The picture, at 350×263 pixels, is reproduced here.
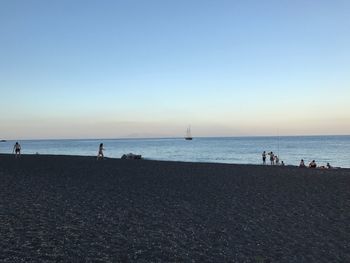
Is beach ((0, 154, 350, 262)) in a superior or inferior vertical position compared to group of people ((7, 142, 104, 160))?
inferior

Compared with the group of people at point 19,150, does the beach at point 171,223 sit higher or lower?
lower

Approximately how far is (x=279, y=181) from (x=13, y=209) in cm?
1523

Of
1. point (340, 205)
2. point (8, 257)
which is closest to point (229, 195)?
point (340, 205)

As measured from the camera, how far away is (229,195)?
17.7 meters

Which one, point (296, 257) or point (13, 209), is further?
point (13, 209)

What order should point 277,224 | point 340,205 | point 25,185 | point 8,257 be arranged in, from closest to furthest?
Result: point 8,257, point 277,224, point 340,205, point 25,185

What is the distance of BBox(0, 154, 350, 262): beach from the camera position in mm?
9000

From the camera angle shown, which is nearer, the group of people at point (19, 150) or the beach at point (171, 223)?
the beach at point (171, 223)

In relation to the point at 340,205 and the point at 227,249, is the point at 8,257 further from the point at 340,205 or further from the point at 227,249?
the point at 340,205

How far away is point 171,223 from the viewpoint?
39.0 ft

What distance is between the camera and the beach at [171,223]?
354 inches

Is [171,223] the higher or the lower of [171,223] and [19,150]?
the lower

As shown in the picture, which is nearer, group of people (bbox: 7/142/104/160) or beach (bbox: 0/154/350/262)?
beach (bbox: 0/154/350/262)

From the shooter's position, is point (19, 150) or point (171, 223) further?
point (19, 150)
